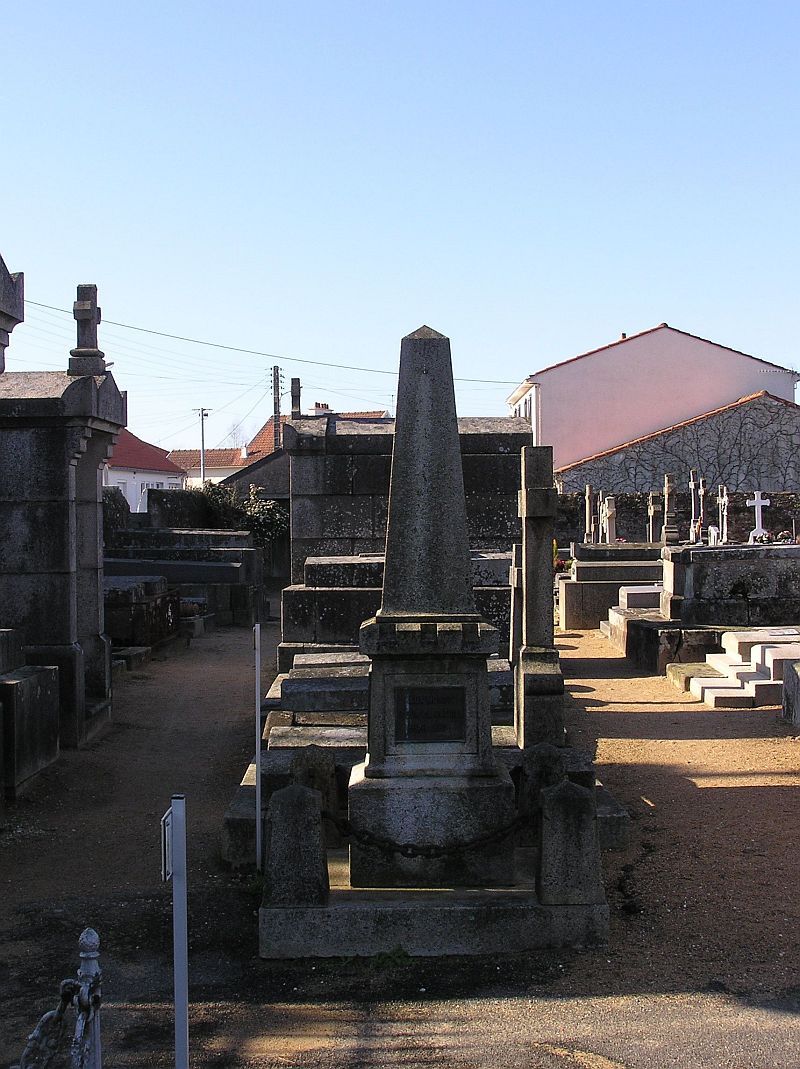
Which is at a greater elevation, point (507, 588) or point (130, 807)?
point (507, 588)

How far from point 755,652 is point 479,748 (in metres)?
7.29

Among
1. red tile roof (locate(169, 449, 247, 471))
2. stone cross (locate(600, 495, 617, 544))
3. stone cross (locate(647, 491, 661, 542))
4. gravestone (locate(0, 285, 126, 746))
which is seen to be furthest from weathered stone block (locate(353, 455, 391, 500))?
red tile roof (locate(169, 449, 247, 471))

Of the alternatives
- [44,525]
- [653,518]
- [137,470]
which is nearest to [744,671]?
[44,525]

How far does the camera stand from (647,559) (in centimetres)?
2164

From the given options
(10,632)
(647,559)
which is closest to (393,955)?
(10,632)

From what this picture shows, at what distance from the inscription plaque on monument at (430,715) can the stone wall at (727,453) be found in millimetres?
35902

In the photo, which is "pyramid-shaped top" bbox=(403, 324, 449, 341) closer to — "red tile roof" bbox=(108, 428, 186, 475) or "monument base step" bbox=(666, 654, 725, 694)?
"monument base step" bbox=(666, 654, 725, 694)

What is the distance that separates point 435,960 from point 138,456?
54.7 meters

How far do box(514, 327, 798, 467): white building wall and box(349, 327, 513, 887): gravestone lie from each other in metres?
40.4

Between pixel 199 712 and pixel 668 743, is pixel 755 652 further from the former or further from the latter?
pixel 199 712

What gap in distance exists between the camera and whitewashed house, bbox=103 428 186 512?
178 ft

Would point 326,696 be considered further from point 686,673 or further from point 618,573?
point 618,573

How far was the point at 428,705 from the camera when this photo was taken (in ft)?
18.1

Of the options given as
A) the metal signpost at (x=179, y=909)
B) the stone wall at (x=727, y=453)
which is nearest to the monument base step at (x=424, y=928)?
the metal signpost at (x=179, y=909)
